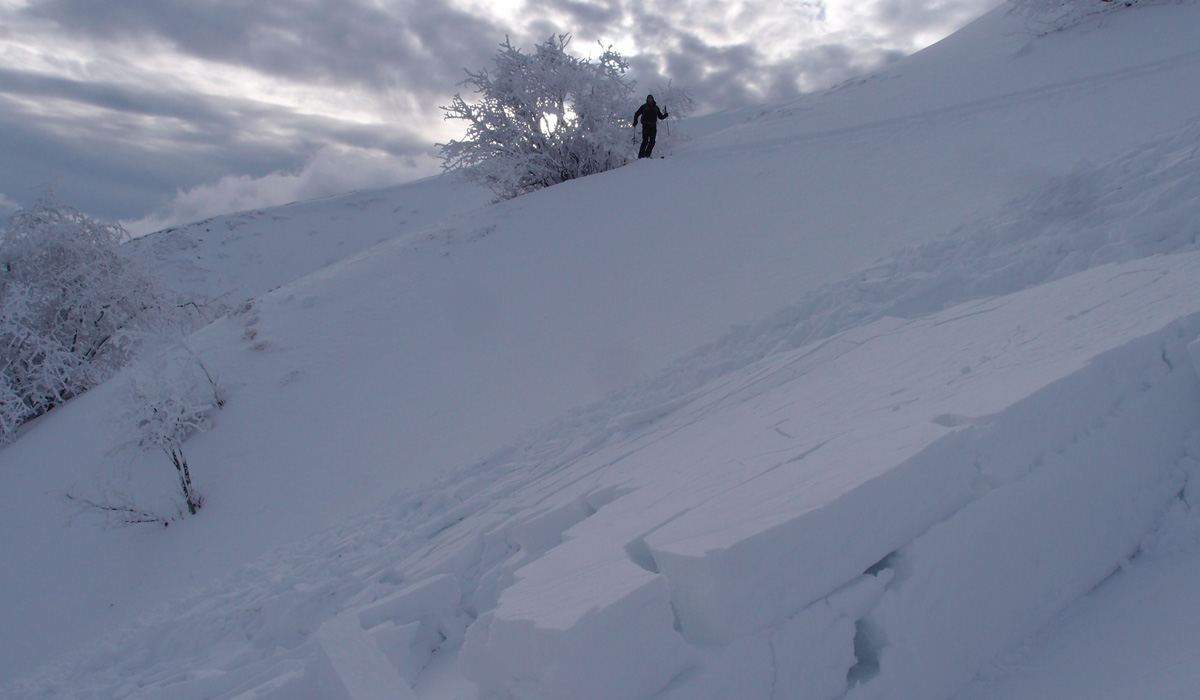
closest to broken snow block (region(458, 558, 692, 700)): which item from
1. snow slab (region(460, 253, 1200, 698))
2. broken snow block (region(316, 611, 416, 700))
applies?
snow slab (region(460, 253, 1200, 698))

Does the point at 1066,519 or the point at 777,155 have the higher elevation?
the point at 777,155

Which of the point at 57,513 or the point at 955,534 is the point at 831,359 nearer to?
the point at 955,534

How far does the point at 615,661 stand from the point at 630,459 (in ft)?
9.05

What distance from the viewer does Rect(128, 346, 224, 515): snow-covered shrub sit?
281 inches

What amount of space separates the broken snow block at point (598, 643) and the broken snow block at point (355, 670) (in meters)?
1.12

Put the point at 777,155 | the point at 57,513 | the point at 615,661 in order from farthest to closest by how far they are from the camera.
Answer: the point at 777,155, the point at 57,513, the point at 615,661

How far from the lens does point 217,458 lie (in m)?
7.72

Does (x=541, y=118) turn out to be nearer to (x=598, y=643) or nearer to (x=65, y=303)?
(x=65, y=303)

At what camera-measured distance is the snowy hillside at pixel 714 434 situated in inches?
89.4

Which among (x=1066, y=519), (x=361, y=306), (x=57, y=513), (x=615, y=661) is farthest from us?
(x=361, y=306)

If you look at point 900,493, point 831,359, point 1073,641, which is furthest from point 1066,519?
point 831,359

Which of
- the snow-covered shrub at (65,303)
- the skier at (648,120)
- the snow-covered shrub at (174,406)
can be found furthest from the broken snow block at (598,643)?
the skier at (648,120)

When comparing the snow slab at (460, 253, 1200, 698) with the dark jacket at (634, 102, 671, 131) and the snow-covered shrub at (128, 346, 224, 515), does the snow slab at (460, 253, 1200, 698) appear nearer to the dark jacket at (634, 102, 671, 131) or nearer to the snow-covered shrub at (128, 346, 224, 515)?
the snow-covered shrub at (128, 346, 224, 515)

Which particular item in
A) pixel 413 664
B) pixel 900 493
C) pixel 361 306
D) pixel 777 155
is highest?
pixel 777 155
